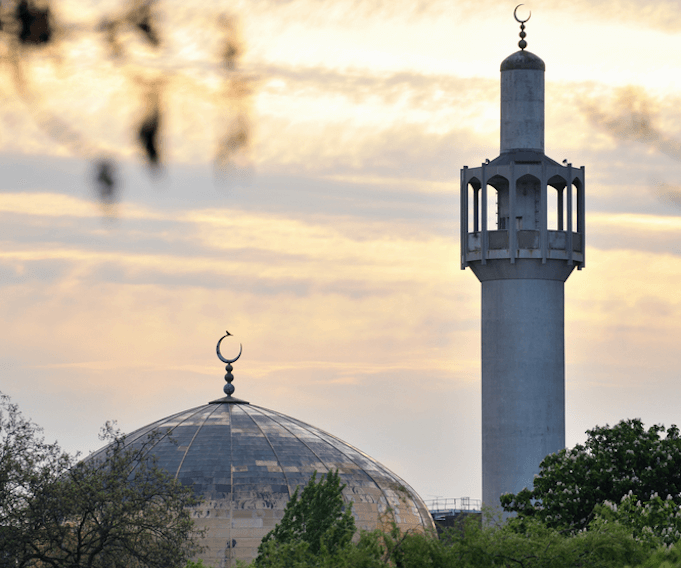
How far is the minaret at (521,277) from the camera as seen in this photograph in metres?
75.2

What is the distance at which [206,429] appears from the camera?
84.8m

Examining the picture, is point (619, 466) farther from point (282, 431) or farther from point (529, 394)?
point (282, 431)

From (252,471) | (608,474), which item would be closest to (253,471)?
(252,471)

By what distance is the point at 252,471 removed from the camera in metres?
79.9

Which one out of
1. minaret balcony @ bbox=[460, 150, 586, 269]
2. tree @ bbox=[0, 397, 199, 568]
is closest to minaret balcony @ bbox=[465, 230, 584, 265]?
minaret balcony @ bbox=[460, 150, 586, 269]

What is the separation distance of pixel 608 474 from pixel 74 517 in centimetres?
2072

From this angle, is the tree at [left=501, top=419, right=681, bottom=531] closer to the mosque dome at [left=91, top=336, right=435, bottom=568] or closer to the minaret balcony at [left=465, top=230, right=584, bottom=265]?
the mosque dome at [left=91, top=336, right=435, bottom=568]

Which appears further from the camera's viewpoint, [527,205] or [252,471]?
[252,471]

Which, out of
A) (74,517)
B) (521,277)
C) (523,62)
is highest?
(523,62)

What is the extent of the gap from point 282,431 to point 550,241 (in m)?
21.3

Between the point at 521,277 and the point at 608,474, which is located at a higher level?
the point at 521,277

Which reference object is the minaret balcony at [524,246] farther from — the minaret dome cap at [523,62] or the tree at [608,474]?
the tree at [608,474]

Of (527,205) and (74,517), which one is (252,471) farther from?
(74,517)

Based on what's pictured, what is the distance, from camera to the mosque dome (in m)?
76.8
